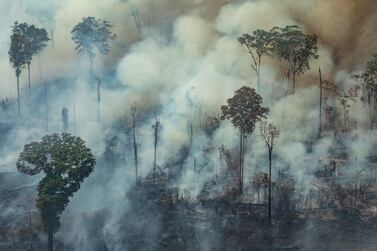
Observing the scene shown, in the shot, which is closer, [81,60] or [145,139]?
[145,139]

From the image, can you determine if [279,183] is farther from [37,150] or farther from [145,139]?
[37,150]

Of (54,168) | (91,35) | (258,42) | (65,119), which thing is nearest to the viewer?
(54,168)

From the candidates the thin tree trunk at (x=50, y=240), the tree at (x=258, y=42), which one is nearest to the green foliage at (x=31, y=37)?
the tree at (x=258, y=42)

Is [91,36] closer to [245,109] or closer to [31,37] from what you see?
[31,37]

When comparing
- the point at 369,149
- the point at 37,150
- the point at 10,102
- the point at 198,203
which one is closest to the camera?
the point at 37,150

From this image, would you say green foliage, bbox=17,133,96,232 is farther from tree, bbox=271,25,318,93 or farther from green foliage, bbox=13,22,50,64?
green foliage, bbox=13,22,50,64

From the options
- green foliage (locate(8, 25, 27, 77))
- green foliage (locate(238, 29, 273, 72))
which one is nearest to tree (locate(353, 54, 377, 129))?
green foliage (locate(238, 29, 273, 72))

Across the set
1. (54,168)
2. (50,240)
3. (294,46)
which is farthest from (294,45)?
(50,240)

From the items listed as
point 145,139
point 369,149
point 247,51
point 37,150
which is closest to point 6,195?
point 37,150
